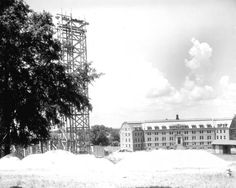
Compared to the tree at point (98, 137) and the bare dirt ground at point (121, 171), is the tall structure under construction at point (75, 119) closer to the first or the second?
the bare dirt ground at point (121, 171)

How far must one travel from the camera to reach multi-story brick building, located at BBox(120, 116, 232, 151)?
349ft

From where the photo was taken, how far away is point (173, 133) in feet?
360

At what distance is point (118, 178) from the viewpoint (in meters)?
16.2

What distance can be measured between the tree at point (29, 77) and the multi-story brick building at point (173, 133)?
86.9m

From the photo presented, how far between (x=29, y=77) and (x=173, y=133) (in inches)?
3787

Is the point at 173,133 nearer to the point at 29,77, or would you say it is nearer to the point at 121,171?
the point at 121,171

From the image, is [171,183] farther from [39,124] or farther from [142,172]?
[39,124]

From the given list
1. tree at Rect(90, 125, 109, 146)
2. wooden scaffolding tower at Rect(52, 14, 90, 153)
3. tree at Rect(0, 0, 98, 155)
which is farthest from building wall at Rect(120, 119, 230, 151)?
tree at Rect(0, 0, 98, 155)

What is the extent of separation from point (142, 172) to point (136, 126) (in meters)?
90.0

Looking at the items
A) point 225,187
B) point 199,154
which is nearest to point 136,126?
point 199,154

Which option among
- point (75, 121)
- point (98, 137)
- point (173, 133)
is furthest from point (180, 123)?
point (75, 121)

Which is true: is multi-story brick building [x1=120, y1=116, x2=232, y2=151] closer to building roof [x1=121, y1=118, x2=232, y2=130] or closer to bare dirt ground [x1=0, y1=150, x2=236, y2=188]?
building roof [x1=121, y1=118, x2=232, y2=130]

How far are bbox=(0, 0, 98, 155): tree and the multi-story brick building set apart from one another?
3420 inches

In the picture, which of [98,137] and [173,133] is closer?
[173,133]
